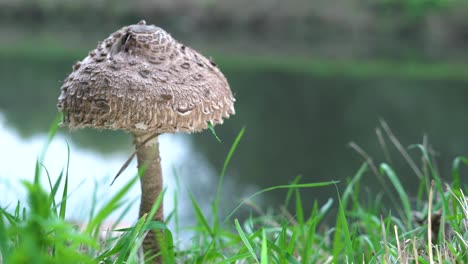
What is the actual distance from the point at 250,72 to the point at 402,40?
15.8 meters

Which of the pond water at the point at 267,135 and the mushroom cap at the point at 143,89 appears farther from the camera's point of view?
Answer: the pond water at the point at 267,135

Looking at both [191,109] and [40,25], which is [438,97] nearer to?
[191,109]

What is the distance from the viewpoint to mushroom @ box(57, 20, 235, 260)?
1805mm

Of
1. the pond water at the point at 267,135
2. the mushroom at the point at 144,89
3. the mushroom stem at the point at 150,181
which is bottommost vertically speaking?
the pond water at the point at 267,135

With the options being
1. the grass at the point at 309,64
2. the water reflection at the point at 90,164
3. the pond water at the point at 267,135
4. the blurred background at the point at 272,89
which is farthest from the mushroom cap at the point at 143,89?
the grass at the point at 309,64

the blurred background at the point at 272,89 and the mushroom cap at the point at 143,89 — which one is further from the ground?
the mushroom cap at the point at 143,89

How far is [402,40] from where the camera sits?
33.4 metres

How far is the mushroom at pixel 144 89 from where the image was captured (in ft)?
5.92

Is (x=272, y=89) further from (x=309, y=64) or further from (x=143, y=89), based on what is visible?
(x=143, y=89)

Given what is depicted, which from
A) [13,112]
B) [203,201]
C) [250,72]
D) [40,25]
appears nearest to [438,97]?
[250,72]

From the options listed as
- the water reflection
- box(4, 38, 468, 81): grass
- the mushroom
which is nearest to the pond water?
the water reflection

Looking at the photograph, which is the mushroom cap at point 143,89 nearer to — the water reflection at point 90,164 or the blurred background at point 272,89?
the blurred background at point 272,89

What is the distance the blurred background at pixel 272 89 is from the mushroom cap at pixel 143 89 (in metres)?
0.30

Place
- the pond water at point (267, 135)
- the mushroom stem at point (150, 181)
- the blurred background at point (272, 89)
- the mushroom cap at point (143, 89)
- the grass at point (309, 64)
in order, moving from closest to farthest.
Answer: the mushroom cap at point (143, 89)
the mushroom stem at point (150, 181)
the pond water at point (267, 135)
the blurred background at point (272, 89)
the grass at point (309, 64)
